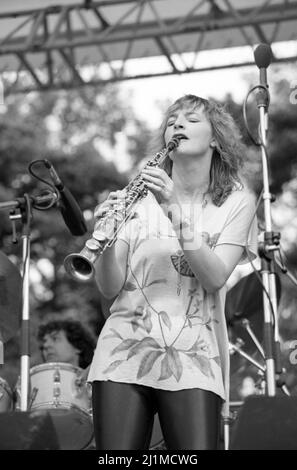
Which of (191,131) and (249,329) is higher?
(249,329)

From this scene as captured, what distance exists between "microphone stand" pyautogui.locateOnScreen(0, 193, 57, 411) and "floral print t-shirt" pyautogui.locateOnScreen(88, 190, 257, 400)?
24.9 inches

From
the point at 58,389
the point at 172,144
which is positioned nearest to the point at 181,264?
the point at 172,144

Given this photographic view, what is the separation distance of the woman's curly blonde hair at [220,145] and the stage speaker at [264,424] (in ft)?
3.20

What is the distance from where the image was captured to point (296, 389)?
598cm

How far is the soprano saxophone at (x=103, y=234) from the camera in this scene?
3.43m

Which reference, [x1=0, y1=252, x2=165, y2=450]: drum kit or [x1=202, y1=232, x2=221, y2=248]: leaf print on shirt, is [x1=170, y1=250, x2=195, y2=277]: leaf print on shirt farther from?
[x1=0, y1=252, x2=165, y2=450]: drum kit

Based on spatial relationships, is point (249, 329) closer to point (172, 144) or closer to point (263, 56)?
point (263, 56)

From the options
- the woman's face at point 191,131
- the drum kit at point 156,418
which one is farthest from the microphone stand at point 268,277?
the drum kit at point 156,418

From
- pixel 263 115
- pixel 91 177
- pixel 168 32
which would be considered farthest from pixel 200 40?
pixel 91 177

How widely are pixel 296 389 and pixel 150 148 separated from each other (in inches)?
100

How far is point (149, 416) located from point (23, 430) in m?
0.43

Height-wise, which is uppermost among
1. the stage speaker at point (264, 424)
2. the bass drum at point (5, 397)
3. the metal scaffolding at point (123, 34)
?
the metal scaffolding at point (123, 34)

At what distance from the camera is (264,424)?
3.09 metres

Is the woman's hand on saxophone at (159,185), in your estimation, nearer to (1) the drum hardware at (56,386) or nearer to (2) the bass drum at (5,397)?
(2) the bass drum at (5,397)
